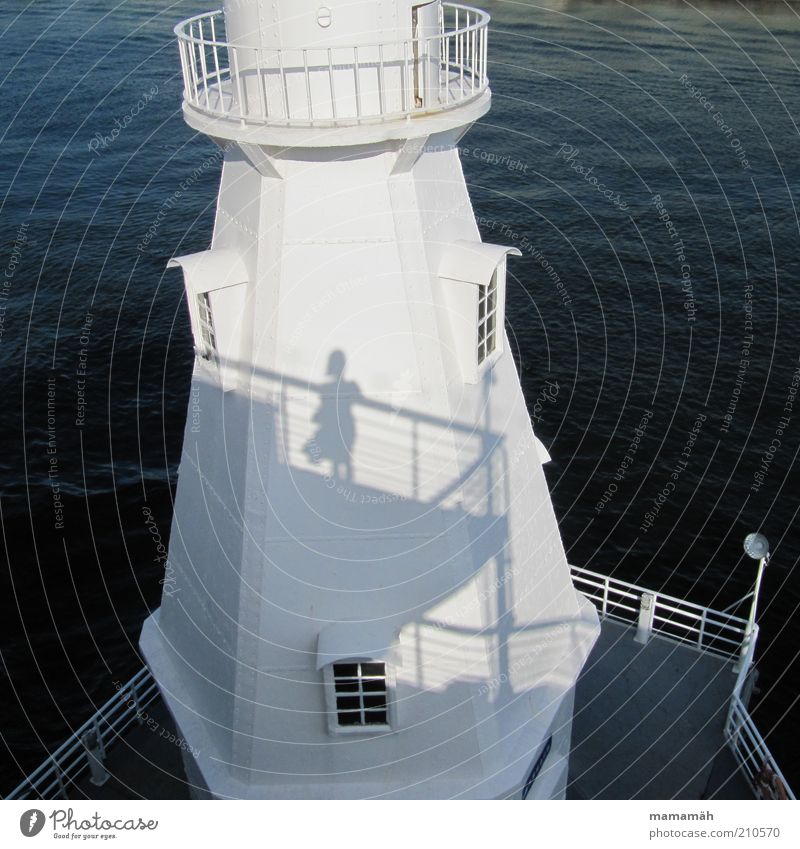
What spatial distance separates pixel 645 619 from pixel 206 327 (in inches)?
449

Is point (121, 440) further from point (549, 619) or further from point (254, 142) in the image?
point (254, 142)

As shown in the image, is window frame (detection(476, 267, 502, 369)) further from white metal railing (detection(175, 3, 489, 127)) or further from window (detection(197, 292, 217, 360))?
window (detection(197, 292, 217, 360))

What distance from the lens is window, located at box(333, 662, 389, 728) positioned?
1116 cm

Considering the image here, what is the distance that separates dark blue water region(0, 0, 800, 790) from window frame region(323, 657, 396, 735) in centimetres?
1501

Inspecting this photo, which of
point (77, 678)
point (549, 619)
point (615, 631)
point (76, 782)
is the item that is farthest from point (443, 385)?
point (77, 678)

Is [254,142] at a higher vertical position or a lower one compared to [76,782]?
higher

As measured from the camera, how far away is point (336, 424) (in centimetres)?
1040

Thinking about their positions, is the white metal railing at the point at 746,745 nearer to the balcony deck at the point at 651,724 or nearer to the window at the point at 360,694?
the balcony deck at the point at 651,724

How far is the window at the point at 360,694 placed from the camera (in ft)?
36.6

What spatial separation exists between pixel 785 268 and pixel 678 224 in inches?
220

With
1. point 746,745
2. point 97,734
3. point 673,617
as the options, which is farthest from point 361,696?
point 673,617

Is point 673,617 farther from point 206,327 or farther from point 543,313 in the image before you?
point 206,327

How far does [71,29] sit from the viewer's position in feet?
203

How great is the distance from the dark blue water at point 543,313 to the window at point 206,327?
54.2 feet
